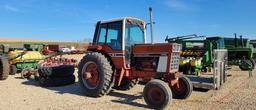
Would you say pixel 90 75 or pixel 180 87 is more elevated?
pixel 90 75

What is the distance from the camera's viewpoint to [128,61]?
8.32m

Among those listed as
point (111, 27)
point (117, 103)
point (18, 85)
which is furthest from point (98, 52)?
point (18, 85)

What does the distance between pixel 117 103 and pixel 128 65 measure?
Answer: 48.4 inches

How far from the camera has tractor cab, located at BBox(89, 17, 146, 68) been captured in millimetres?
8195

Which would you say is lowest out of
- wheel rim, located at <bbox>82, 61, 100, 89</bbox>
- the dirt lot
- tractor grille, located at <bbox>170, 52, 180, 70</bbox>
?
the dirt lot

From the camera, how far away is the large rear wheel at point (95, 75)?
8.16 meters

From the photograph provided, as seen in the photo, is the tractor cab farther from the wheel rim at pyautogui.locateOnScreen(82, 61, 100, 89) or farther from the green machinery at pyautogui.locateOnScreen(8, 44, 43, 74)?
the green machinery at pyautogui.locateOnScreen(8, 44, 43, 74)

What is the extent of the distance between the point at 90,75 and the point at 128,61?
48.7 inches

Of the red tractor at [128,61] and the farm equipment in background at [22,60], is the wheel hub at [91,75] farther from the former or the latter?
the farm equipment in background at [22,60]

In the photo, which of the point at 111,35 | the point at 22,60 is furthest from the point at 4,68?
the point at 111,35

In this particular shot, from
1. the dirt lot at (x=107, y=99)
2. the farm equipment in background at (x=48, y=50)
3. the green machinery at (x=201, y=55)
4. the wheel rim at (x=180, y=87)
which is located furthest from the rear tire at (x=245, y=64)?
the farm equipment in background at (x=48, y=50)

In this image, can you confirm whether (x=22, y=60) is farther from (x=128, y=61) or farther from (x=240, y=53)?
(x=240, y=53)

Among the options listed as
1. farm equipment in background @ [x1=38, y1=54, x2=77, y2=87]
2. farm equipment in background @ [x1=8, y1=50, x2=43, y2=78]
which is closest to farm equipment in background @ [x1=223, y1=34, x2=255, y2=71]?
farm equipment in background @ [x1=38, y1=54, x2=77, y2=87]

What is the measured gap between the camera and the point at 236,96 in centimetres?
848
